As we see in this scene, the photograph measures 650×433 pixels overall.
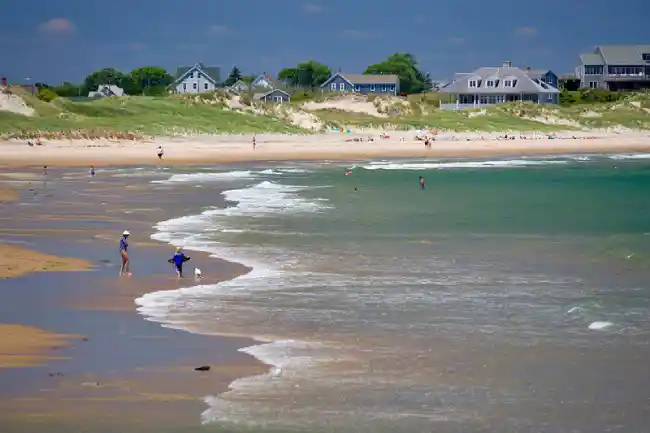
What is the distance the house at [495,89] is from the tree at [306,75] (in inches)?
1370

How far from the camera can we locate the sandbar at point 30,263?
68.3 feet

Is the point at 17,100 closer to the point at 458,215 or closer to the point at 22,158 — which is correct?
the point at 22,158

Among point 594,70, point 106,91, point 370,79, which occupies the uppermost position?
point 594,70

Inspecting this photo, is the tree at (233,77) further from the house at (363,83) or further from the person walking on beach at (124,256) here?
the person walking on beach at (124,256)

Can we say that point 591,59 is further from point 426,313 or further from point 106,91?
point 426,313

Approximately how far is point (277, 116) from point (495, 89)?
3800 centimetres

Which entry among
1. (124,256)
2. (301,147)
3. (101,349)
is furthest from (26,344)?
(301,147)

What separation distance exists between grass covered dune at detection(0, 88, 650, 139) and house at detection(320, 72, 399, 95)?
51.0 feet

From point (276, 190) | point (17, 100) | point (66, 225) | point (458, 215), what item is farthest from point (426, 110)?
point (66, 225)

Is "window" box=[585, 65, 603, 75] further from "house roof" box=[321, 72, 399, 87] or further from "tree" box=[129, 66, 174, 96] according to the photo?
"tree" box=[129, 66, 174, 96]

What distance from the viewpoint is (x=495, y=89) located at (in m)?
121

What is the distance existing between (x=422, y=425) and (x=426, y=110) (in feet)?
315

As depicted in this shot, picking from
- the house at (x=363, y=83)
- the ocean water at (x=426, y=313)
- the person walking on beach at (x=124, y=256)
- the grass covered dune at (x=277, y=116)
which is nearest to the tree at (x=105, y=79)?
the house at (x=363, y=83)

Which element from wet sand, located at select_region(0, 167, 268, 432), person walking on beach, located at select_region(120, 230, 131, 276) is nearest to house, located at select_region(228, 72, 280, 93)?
wet sand, located at select_region(0, 167, 268, 432)
